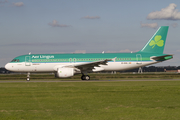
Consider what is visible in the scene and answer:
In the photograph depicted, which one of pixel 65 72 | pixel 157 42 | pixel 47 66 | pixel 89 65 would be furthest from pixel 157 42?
pixel 47 66

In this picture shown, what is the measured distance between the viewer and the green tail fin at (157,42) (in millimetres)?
35000

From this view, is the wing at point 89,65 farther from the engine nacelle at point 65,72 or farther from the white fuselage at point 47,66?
the engine nacelle at point 65,72

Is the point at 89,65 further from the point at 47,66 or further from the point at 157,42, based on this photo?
the point at 157,42

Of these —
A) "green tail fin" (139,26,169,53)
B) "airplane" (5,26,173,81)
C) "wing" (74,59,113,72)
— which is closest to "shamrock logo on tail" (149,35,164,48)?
"green tail fin" (139,26,169,53)

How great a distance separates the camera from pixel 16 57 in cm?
3400

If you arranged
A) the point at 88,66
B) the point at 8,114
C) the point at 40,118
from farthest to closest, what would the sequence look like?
the point at 88,66 → the point at 8,114 → the point at 40,118

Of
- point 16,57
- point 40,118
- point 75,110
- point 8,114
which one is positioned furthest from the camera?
point 16,57

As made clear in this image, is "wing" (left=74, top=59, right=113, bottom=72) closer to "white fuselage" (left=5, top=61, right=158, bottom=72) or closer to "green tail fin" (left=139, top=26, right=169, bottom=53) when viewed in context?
"white fuselage" (left=5, top=61, right=158, bottom=72)

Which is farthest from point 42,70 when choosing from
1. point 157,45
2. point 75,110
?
Answer: point 75,110

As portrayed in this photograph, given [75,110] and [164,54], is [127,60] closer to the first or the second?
[164,54]

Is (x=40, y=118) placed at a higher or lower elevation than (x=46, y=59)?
lower

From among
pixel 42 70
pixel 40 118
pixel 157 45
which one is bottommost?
pixel 40 118

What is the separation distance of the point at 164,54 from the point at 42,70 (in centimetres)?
1731

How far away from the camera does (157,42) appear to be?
35156mm
